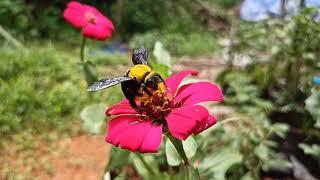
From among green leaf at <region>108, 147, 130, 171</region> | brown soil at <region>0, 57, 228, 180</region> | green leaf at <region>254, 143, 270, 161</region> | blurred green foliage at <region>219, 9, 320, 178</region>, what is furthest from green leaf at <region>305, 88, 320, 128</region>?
brown soil at <region>0, 57, 228, 180</region>

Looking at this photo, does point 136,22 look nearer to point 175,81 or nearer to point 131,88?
point 175,81

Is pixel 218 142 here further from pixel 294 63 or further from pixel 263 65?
pixel 263 65

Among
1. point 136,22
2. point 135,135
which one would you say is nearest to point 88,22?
point 135,135

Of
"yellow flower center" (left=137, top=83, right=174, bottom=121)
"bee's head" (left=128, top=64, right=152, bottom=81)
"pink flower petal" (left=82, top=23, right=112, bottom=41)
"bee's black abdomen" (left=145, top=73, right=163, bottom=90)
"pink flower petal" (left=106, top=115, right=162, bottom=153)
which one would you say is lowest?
"pink flower petal" (left=82, top=23, right=112, bottom=41)

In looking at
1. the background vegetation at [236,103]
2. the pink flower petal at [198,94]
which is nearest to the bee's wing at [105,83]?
the pink flower petal at [198,94]

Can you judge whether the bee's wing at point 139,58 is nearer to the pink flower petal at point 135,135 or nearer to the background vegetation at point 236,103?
the pink flower petal at point 135,135

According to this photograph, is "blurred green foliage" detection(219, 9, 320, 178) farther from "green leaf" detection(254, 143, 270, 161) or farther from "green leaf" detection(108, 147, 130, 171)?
"green leaf" detection(108, 147, 130, 171)

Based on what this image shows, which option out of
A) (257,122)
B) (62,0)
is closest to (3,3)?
(62,0)
